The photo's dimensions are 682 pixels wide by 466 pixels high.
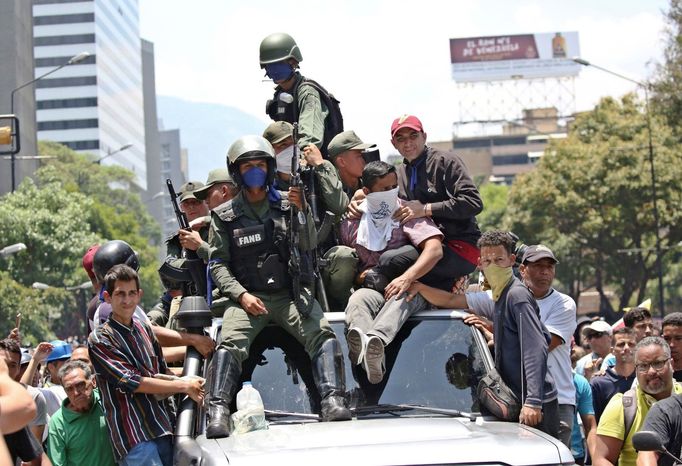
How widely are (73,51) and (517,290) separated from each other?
147 metres

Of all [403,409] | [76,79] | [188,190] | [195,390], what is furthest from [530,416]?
[76,79]

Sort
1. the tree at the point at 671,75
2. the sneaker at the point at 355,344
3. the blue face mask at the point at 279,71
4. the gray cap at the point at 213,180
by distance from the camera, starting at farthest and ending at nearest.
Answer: the tree at the point at 671,75 < the blue face mask at the point at 279,71 < the gray cap at the point at 213,180 < the sneaker at the point at 355,344

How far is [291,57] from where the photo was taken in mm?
9398

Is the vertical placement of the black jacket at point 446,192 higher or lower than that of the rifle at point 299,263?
higher

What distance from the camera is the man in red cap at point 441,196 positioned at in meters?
8.09

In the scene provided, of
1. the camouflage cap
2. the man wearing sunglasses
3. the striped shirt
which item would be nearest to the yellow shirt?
the man wearing sunglasses

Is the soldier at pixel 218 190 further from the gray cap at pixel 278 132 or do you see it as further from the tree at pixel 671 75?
the tree at pixel 671 75

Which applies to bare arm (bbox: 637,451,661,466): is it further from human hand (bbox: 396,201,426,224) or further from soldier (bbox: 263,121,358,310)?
soldier (bbox: 263,121,358,310)

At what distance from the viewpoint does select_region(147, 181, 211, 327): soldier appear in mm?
8383

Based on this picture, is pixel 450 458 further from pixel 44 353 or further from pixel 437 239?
pixel 44 353

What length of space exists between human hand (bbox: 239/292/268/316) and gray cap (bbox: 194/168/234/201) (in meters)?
2.02

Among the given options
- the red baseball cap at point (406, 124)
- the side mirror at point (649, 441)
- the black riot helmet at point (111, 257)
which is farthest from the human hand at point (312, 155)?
the side mirror at point (649, 441)

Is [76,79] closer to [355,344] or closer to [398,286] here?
[398,286]

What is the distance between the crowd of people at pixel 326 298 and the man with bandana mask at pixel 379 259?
0.01 metres
